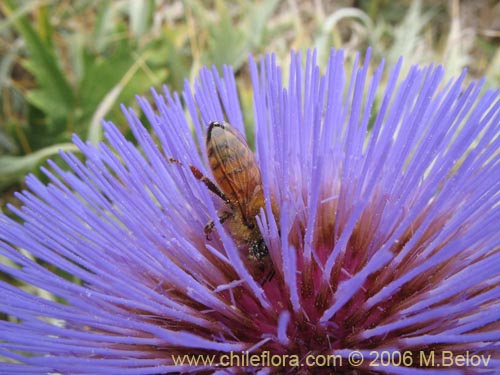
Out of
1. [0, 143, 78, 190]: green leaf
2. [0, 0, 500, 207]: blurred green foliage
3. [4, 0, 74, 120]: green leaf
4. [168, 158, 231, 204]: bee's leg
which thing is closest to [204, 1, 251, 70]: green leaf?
[0, 0, 500, 207]: blurred green foliage

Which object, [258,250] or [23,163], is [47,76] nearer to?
[23,163]

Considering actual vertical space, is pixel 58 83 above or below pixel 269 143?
above

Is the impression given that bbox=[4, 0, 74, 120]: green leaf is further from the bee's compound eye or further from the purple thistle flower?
the bee's compound eye

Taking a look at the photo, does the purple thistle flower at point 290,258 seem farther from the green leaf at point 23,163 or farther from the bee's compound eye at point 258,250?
the green leaf at point 23,163

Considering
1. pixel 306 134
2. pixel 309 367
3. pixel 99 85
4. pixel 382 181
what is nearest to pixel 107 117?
pixel 99 85

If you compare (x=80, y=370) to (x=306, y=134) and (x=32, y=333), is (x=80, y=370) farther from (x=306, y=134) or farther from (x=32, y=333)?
(x=306, y=134)

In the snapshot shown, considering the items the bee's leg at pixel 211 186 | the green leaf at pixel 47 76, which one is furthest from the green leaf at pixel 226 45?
the bee's leg at pixel 211 186

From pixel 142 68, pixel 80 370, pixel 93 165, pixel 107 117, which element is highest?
pixel 142 68
